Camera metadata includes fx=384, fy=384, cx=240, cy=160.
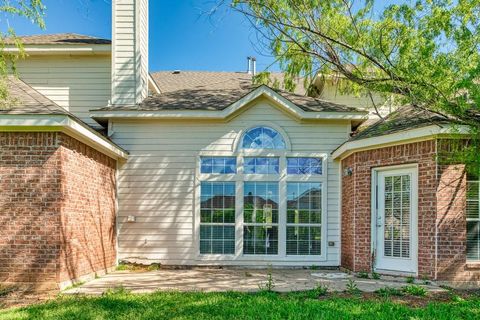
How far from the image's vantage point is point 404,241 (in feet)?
25.1

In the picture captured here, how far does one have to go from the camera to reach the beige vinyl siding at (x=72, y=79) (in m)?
10.7

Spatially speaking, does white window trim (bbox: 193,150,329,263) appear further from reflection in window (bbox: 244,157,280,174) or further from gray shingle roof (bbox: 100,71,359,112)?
gray shingle roof (bbox: 100,71,359,112)

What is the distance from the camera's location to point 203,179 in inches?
371

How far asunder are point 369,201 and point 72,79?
27.8 ft

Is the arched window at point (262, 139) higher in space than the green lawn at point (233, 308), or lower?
higher

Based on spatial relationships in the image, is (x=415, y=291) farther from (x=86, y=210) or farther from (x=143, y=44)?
(x=143, y=44)

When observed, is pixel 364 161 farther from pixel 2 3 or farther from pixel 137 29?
pixel 2 3

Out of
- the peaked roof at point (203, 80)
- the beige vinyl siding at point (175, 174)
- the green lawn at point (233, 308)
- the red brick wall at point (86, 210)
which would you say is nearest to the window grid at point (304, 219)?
the beige vinyl siding at point (175, 174)

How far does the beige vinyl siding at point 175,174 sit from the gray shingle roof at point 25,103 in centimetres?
218

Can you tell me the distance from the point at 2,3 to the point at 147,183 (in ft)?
15.6

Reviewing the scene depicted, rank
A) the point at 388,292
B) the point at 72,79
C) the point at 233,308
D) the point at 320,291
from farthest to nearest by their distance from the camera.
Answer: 1. the point at 72,79
2. the point at 388,292
3. the point at 320,291
4. the point at 233,308

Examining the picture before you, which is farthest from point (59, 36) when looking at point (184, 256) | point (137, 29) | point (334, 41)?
point (334, 41)

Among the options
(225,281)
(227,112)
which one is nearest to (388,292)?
(225,281)

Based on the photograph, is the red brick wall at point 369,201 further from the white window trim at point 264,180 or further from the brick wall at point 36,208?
the brick wall at point 36,208
